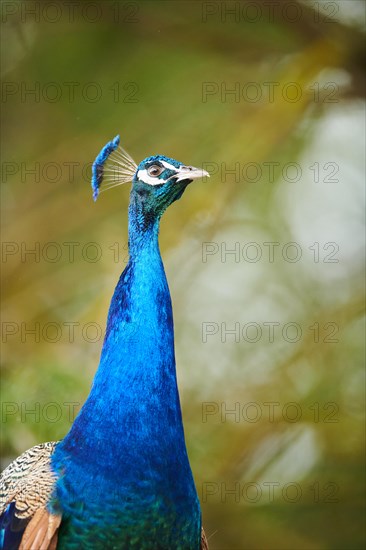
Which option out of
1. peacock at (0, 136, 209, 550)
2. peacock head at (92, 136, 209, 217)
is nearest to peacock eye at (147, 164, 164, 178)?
peacock head at (92, 136, 209, 217)

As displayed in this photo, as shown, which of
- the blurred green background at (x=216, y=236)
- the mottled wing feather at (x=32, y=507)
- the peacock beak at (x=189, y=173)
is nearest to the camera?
the mottled wing feather at (x=32, y=507)

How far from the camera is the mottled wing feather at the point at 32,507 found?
76.5 inches

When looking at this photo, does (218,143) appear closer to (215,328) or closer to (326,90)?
(326,90)

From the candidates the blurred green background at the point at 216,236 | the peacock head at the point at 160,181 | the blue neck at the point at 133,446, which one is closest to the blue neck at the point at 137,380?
the blue neck at the point at 133,446

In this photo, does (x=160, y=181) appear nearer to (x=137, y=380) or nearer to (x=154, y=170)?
A: (x=154, y=170)

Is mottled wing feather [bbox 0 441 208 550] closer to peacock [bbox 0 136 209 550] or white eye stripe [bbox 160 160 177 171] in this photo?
peacock [bbox 0 136 209 550]

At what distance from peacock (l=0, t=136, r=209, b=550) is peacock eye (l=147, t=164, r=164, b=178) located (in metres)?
0.18

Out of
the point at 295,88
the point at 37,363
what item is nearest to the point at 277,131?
the point at 295,88

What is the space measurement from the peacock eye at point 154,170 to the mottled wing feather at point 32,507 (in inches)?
28.0

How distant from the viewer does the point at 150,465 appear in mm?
1991

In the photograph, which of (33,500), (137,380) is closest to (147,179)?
(137,380)

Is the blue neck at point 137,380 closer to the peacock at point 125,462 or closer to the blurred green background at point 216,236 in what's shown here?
the peacock at point 125,462

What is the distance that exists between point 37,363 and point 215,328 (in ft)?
2.54

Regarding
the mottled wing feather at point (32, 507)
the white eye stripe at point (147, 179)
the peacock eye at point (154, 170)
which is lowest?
the mottled wing feather at point (32, 507)
